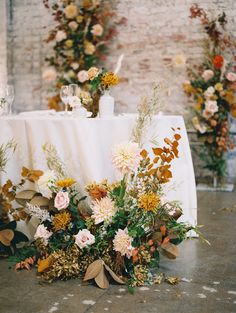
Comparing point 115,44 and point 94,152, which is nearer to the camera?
point 94,152

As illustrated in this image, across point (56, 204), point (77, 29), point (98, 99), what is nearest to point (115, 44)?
point (77, 29)

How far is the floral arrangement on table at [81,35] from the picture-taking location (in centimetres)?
625

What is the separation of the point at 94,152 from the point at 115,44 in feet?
12.0

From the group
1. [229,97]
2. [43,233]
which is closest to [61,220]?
[43,233]

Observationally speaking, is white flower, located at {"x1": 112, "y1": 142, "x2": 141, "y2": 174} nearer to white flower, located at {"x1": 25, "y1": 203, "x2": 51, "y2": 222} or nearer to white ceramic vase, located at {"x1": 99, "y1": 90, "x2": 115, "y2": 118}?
white flower, located at {"x1": 25, "y1": 203, "x2": 51, "y2": 222}

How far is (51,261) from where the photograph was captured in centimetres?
279

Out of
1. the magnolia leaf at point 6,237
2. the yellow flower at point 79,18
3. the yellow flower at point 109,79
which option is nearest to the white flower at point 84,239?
the magnolia leaf at point 6,237

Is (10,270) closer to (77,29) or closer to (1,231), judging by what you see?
(1,231)

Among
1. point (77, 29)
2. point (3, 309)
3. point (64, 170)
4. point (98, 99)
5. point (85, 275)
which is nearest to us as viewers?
Answer: point (3, 309)

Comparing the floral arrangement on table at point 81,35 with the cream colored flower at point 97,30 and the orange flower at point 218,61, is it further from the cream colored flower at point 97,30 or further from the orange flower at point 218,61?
the orange flower at point 218,61

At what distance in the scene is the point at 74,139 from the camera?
10.1ft

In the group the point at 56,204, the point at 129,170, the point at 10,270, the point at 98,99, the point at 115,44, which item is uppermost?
the point at 115,44

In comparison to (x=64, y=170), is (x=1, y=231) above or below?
below

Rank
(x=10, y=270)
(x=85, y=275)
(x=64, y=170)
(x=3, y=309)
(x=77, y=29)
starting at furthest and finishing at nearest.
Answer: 1. (x=77, y=29)
2. (x=64, y=170)
3. (x=10, y=270)
4. (x=85, y=275)
5. (x=3, y=309)
